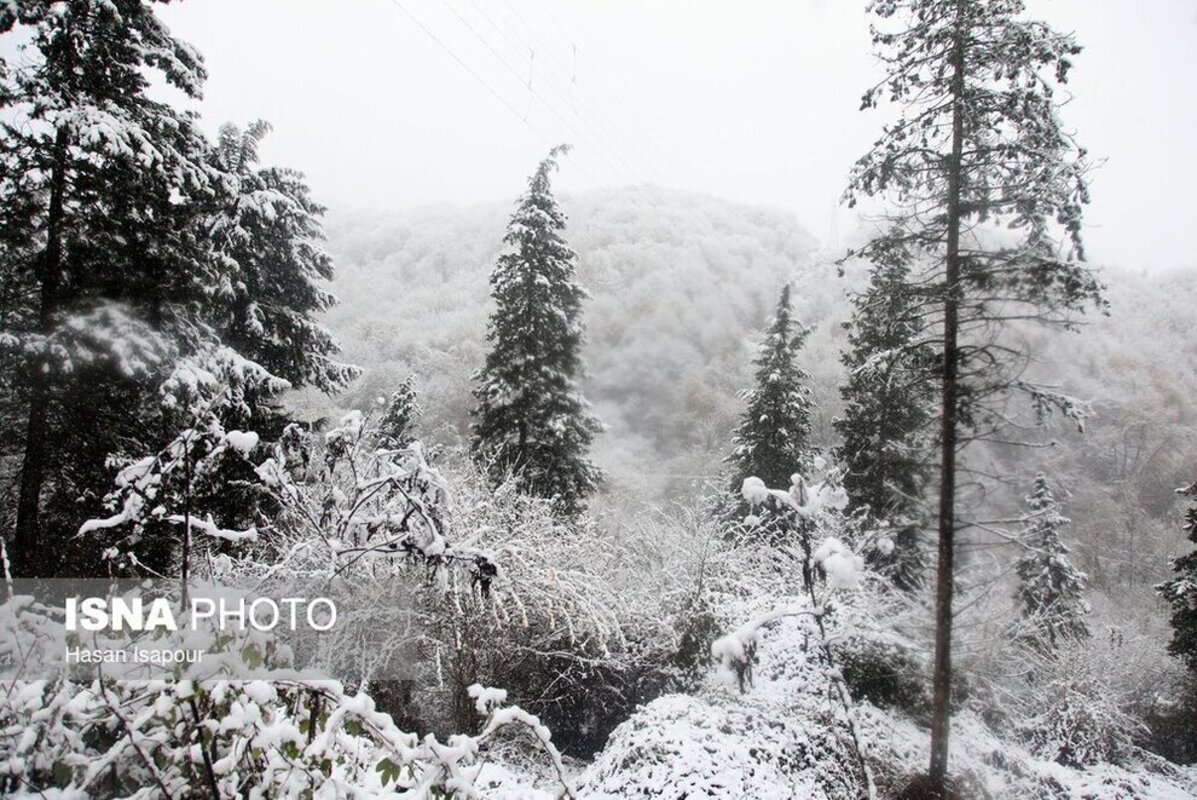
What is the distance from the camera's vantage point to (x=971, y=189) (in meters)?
9.55

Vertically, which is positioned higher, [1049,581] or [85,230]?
[85,230]

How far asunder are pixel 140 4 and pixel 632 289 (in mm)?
43712

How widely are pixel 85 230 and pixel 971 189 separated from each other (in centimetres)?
1291

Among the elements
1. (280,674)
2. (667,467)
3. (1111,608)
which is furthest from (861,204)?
(667,467)

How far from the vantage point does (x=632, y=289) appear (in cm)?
5166

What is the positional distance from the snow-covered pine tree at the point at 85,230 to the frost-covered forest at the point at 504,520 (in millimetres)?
46

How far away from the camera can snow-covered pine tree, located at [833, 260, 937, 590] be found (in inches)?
396

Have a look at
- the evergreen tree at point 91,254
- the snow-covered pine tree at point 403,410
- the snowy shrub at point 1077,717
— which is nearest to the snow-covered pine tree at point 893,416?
the snowy shrub at point 1077,717

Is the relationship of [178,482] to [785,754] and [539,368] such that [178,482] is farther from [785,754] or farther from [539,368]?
[539,368]

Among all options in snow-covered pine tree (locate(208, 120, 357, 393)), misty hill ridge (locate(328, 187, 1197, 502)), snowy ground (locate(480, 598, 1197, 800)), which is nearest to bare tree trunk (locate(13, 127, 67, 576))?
snow-covered pine tree (locate(208, 120, 357, 393))

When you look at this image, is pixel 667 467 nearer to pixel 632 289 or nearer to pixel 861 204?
pixel 632 289

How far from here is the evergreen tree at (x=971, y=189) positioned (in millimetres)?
8805

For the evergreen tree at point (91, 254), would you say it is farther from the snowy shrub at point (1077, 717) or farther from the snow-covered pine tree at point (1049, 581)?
the snow-covered pine tree at point (1049, 581)

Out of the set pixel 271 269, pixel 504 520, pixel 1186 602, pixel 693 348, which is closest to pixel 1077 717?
pixel 1186 602
